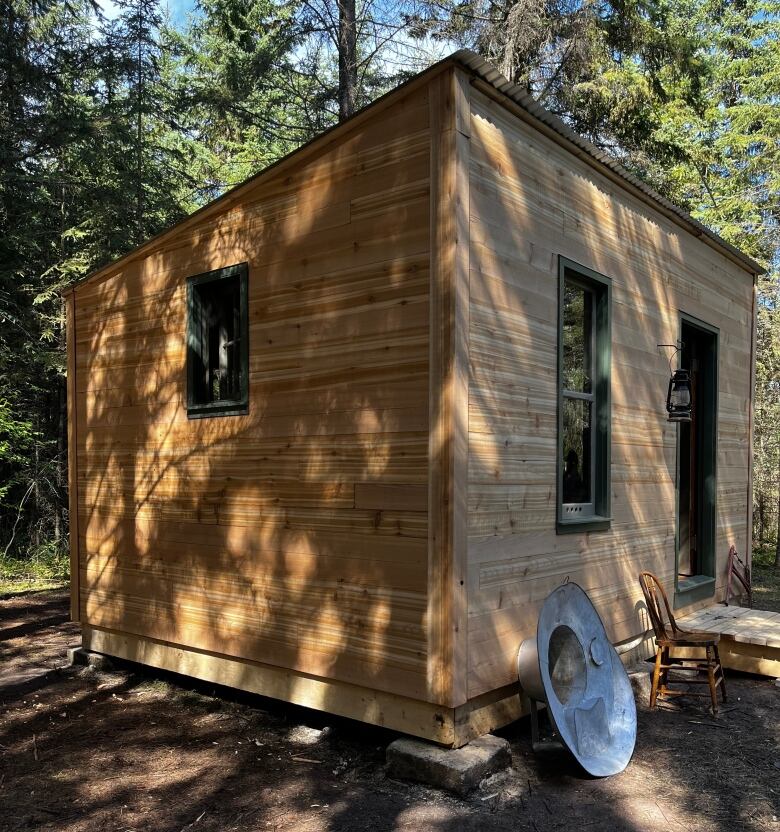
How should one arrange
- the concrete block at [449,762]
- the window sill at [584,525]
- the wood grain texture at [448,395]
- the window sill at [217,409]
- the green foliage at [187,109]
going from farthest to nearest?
the green foliage at [187,109]
the window sill at [217,409]
the window sill at [584,525]
the wood grain texture at [448,395]
the concrete block at [449,762]

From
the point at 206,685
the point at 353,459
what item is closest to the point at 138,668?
the point at 206,685

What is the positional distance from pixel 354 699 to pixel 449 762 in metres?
0.78

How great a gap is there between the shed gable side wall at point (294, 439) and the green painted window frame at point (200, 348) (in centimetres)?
7

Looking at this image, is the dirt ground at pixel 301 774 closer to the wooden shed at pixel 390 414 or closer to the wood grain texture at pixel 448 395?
the wooden shed at pixel 390 414

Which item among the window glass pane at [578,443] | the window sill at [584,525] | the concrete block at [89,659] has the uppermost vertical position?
the window glass pane at [578,443]

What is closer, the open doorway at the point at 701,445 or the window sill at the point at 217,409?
the window sill at the point at 217,409

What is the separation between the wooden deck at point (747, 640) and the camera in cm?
562

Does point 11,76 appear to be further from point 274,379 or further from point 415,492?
point 415,492

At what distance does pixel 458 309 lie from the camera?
3.82m

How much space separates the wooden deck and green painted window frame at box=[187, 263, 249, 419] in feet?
13.0

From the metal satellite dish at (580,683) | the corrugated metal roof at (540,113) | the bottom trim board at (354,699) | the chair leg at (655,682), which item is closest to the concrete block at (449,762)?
the bottom trim board at (354,699)

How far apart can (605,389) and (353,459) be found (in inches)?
81.1

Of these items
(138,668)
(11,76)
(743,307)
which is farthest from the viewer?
(11,76)

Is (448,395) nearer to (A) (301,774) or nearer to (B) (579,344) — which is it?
(A) (301,774)
